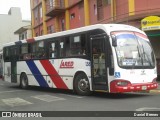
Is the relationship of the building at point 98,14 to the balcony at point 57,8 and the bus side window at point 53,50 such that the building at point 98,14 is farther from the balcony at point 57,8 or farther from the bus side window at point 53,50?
the bus side window at point 53,50

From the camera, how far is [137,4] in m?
24.5

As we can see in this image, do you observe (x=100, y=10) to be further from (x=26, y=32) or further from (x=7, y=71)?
(x=26, y=32)

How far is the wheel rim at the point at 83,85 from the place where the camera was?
15873 mm

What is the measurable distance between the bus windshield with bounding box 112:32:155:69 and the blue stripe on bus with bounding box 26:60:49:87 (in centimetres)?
617

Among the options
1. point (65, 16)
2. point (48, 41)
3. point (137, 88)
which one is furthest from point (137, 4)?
point (65, 16)

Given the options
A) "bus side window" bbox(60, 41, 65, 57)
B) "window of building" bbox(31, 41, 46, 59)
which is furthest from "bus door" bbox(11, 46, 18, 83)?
"bus side window" bbox(60, 41, 65, 57)

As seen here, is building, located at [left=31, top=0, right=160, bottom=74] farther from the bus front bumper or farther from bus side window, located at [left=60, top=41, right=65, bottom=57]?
the bus front bumper

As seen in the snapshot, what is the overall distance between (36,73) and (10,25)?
65348mm

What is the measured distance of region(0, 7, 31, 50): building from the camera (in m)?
82.7

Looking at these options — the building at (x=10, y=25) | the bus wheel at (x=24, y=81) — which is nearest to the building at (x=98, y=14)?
the bus wheel at (x=24, y=81)

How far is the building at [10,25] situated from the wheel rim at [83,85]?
222 ft

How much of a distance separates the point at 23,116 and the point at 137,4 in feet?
51.9

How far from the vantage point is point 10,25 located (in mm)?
83812

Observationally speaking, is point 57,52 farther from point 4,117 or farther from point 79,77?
point 4,117
